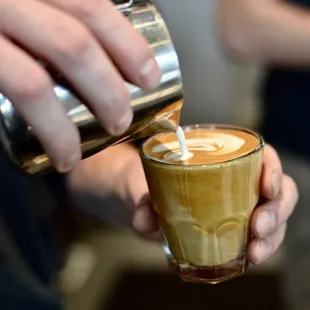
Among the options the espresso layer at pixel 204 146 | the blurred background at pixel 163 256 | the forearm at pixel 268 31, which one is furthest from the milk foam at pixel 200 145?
the blurred background at pixel 163 256

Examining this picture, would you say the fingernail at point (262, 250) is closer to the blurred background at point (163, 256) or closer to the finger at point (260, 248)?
the finger at point (260, 248)

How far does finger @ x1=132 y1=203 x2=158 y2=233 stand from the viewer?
787 mm

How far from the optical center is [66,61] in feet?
1.63

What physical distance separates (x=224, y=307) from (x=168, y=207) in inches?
53.5

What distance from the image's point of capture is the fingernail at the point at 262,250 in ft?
2.52

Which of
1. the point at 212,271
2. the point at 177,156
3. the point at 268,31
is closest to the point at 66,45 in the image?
the point at 177,156

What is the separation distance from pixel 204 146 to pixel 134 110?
0.65 feet

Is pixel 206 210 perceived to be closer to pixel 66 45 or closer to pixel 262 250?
pixel 262 250

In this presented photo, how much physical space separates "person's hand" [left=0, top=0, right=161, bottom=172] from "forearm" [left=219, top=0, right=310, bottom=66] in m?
0.75

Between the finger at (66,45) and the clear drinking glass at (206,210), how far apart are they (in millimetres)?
198

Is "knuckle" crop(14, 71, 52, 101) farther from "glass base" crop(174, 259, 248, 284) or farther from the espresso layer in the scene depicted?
"glass base" crop(174, 259, 248, 284)

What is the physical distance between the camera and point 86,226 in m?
2.47

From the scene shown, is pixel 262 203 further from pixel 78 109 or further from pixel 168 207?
pixel 78 109

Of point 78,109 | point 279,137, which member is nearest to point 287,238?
point 279,137
